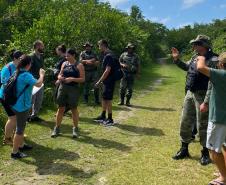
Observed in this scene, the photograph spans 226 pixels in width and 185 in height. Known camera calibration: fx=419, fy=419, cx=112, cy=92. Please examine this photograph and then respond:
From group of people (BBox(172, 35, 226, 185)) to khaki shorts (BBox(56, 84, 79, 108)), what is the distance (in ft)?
8.07

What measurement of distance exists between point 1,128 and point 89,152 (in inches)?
94.6

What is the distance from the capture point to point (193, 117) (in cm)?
729

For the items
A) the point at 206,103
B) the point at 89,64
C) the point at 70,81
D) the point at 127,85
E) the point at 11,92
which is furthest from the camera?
the point at 127,85

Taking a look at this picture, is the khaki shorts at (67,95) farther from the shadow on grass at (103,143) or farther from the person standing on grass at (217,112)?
the person standing on grass at (217,112)

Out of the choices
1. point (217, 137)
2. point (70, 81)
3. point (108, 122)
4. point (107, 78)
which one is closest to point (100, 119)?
point (108, 122)

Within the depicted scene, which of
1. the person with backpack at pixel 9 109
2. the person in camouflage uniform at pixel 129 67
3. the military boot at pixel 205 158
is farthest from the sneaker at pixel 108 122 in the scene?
the military boot at pixel 205 158

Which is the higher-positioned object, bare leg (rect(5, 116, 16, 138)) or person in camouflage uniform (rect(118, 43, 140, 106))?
person in camouflage uniform (rect(118, 43, 140, 106))

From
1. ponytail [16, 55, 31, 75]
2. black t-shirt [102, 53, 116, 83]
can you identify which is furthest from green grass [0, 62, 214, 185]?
ponytail [16, 55, 31, 75]

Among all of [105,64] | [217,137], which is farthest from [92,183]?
[105,64]

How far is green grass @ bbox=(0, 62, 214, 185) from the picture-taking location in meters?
6.44

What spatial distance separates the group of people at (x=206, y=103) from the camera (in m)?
5.48

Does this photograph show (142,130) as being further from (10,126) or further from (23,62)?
(23,62)

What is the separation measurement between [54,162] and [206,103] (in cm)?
279

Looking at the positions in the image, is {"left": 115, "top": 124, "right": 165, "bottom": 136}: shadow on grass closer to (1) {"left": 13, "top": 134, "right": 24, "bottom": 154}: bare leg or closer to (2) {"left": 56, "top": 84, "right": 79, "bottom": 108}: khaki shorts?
(2) {"left": 56, "top": 84, "right": 79, "bottom": 108}: khaki shorts
